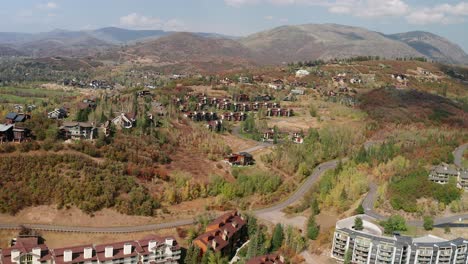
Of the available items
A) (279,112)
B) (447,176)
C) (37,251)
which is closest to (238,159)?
(447,176)

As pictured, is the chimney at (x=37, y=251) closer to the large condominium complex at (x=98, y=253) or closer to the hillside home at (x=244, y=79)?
the large condominium complex at (x=98, y=253)

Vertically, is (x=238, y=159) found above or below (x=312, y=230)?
above

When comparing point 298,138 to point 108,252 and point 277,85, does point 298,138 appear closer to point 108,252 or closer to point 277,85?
point 108,252

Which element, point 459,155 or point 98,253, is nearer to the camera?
point 98,253

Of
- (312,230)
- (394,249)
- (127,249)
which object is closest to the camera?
(127,249)

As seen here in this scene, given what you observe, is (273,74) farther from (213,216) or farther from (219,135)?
(213,216)
